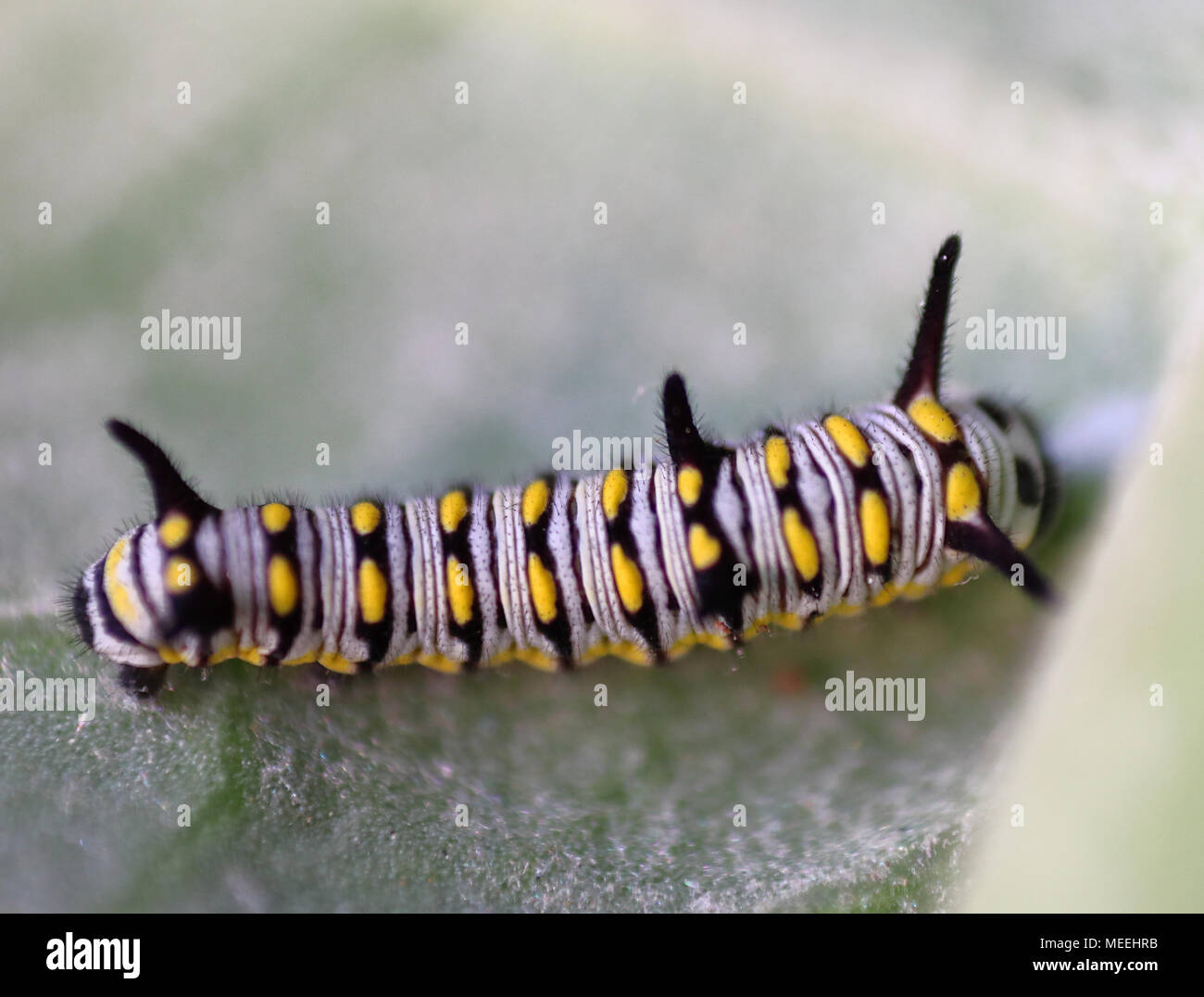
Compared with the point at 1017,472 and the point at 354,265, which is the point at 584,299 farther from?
the point at 1017,472

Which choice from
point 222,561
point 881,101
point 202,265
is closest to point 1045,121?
point 881,101

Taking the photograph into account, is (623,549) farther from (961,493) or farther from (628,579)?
(961,493)

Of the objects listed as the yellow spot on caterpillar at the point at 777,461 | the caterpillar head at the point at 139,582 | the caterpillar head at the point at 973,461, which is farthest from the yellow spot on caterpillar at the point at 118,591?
the caterpillar head at the point at 973,461
